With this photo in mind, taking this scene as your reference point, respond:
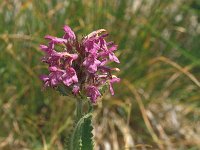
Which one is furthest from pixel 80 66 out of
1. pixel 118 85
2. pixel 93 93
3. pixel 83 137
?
pixel 118 85

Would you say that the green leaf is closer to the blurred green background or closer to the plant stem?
the plant stem

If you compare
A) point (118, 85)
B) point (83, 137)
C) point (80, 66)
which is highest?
point (118, 85)

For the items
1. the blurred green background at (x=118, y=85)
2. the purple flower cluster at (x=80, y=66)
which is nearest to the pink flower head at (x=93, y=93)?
the purple flower cluster at (x=80, y=66)

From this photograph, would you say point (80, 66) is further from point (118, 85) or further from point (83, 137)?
point (118, 85)

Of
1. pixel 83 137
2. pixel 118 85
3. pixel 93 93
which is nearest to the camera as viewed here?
pixel 93 93

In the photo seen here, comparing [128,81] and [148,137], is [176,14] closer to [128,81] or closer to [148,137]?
[128,81]

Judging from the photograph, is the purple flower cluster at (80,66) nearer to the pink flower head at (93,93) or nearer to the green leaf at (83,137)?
the pink flower head at (93,93)
